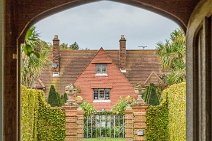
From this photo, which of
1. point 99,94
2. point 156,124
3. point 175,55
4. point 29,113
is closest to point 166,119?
point 156,124

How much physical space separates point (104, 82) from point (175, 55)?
223 inches

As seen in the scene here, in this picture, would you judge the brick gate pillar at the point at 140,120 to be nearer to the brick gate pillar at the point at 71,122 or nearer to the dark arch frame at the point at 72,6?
the brick gate pillar at the point at 71,122

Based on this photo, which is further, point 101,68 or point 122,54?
point 122,54

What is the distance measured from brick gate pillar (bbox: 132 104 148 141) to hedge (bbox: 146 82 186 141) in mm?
121

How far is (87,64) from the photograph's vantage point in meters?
24.3

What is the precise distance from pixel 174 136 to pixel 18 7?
809cm

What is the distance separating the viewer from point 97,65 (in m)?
24.0

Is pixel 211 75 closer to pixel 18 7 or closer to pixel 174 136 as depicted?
pixel 18 7

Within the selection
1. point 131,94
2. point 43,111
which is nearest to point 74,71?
point 131,94

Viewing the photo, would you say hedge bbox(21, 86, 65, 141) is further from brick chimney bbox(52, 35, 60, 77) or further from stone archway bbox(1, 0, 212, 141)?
brick chimney bbox(52, 35, 60, 77)

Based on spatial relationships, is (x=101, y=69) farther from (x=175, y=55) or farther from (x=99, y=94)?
(x=175, y=55)

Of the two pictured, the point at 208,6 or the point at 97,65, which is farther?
the point at 97,65

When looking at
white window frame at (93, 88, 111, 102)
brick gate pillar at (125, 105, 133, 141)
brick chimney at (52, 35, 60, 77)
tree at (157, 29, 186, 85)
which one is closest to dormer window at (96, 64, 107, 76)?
white window frame at (93, 88, 111, 102)

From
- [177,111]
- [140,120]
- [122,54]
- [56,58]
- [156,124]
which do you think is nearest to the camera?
[177,111]
